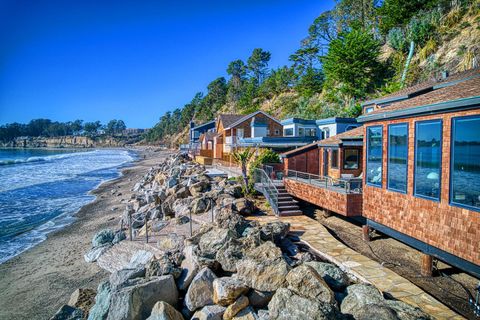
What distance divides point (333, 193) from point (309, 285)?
23.4 ft

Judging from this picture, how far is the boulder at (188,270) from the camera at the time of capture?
793 cm

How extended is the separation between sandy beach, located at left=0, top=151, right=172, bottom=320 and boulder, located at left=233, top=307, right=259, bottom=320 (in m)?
7.31

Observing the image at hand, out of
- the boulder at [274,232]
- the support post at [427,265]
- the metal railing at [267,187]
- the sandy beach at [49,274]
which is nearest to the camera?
the support post at [427,265]

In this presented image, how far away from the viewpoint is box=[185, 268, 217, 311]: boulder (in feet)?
23.6

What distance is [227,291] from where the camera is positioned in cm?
682

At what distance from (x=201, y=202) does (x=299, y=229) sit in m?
6.37

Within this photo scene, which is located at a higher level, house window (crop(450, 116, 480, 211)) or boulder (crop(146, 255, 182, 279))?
house window (crop(450, 116, 480, 211))

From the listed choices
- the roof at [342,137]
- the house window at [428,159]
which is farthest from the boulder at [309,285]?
the roof at [342,137]

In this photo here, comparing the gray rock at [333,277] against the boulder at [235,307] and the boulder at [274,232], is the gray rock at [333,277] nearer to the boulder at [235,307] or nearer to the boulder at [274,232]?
the boulder at [235,307]

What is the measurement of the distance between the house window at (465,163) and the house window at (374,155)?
9.64 ft

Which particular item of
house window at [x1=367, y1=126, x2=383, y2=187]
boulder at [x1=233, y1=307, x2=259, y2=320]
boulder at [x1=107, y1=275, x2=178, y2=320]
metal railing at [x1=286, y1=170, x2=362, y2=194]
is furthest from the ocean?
house window at [x1=367, y1=126, x2=383, y2=187]

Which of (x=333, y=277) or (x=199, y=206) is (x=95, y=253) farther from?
(x=333, y=277)

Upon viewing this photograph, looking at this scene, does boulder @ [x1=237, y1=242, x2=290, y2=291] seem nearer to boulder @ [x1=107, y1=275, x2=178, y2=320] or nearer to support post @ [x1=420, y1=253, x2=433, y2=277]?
boulder @ [x1=107, y1=275, x2=178, y2=320]

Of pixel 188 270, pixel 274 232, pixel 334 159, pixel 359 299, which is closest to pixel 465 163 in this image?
pixel 359 299
